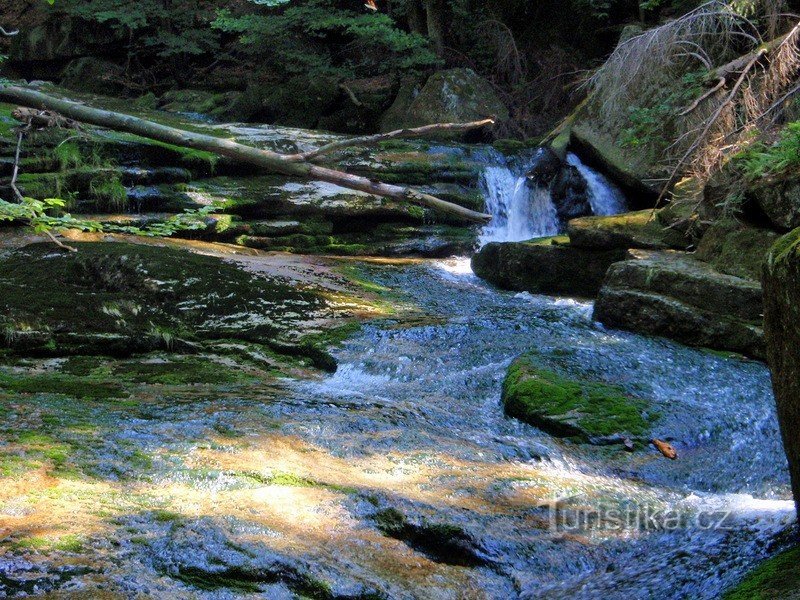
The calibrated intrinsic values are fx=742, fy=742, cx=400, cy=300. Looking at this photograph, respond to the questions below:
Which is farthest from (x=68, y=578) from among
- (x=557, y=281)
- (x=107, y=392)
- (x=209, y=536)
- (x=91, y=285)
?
(x=557, y=281)

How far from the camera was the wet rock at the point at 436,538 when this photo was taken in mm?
3369

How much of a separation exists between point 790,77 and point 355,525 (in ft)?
24.3

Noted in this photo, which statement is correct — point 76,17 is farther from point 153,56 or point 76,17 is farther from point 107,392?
point 107,392

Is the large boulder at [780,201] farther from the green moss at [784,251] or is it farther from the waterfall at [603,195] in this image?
the waterfall at [603,195]

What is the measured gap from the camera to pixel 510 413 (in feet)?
18.2

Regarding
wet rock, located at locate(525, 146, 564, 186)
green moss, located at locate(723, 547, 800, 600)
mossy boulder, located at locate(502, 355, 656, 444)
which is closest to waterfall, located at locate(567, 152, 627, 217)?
wet rock, located at locate(525, 146, 564, 186)

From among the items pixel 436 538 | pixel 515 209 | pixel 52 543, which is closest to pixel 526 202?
pixel 515 209

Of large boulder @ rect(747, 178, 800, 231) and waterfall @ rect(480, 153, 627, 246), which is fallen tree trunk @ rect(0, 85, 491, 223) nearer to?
large boulder @ rect(747, 178, 800, 231)

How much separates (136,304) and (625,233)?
18.4 feet

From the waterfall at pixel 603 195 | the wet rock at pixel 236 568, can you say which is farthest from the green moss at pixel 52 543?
the waterfall at pixel 603 195

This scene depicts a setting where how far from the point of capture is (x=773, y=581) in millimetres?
2486

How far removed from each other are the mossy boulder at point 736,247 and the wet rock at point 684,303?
131 millimetres

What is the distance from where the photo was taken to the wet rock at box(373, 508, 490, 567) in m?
3.37

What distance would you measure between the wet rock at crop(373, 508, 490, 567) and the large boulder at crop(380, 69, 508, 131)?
13242mm
